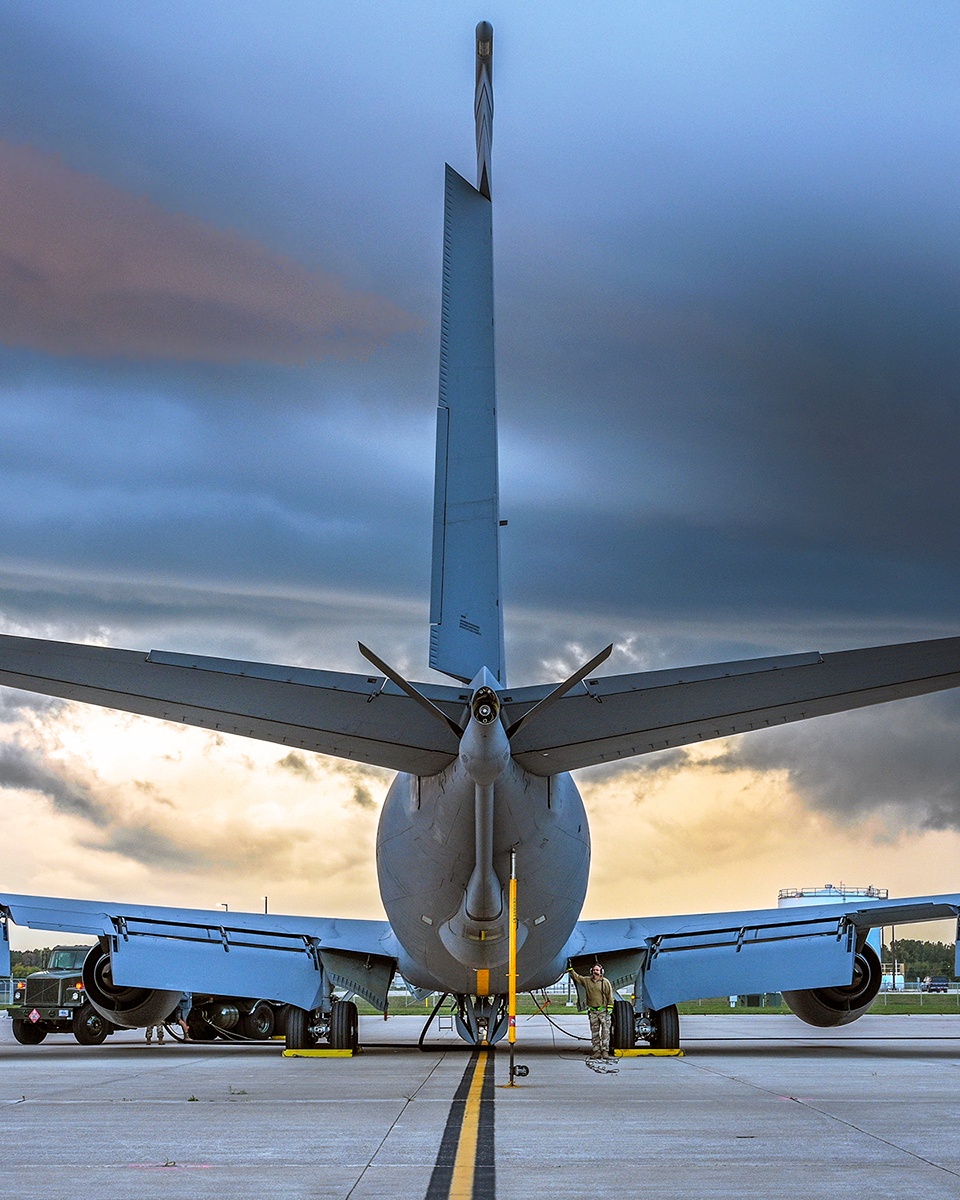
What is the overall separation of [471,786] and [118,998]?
9877 mm

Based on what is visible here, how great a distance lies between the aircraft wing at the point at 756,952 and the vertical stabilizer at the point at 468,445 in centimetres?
594

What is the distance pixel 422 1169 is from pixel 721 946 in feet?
42.5

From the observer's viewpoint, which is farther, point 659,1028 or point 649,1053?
point 659,1028

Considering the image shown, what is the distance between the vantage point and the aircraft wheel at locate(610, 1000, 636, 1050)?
64.2ft

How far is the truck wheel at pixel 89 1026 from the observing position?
25.0 m

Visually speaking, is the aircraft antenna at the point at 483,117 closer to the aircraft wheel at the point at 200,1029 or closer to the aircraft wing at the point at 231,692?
the aircraft wing at the point at 231,692

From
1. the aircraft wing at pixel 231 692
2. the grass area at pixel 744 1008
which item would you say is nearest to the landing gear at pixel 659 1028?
the aircraft wing at pixel 231 692

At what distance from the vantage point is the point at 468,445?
16828mm

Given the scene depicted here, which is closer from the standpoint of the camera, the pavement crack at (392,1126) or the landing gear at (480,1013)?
the pavement crack at (392,1126)

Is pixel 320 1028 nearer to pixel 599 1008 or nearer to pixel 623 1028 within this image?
pixel 599 1008

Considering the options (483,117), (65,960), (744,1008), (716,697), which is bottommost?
(744,1008)

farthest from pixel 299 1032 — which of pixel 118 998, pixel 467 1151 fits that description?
pixel 467 1151

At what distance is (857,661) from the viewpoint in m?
10.7

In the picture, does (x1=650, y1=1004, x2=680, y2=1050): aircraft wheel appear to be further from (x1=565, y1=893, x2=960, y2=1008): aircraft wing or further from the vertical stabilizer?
the vertical stabilizer
